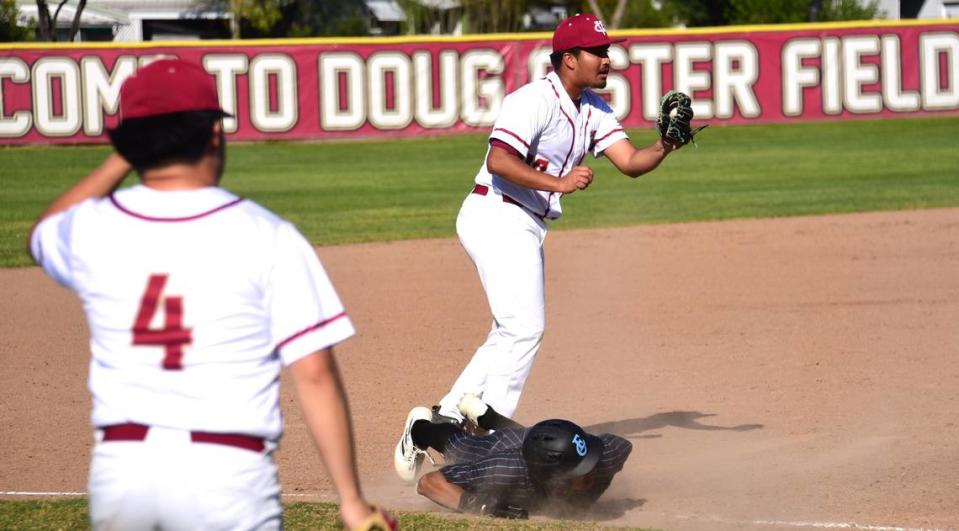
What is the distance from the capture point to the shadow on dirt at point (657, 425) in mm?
6504

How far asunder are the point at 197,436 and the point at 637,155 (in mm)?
3736

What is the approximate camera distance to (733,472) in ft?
18.8

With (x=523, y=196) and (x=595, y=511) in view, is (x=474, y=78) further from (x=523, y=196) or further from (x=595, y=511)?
(x=595, y=511)

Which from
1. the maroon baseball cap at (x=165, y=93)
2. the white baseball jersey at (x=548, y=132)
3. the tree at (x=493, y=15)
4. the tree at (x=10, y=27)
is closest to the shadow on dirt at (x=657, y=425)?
the white baseball jersey at (x=548, y=132)

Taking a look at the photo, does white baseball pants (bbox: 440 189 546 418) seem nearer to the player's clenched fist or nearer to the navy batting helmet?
the player's clenched fist

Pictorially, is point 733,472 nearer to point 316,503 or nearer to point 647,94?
point 316,503

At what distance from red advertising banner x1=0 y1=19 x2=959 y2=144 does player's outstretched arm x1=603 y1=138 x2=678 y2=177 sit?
20.3m

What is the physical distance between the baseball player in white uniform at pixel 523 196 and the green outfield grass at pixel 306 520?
2.60ft

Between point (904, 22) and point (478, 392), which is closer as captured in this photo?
point (478, 392)

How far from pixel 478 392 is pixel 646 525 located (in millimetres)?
1102

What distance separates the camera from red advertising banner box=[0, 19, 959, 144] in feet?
84.3

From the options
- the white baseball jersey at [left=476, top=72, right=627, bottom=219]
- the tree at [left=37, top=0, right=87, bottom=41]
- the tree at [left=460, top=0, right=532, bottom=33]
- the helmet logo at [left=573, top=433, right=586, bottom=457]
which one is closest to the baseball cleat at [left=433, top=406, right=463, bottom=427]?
the helmet logo at [left=573, top=433, right=586, bottom=457]

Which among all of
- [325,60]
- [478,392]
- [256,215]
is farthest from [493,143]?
[325,60]

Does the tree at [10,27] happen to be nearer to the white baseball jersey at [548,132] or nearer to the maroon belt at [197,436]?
the white baseball jersey at [548,132]
